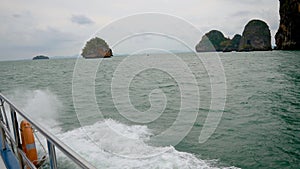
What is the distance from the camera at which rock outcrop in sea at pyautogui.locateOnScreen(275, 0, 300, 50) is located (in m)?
48.8

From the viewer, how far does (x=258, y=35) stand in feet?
260

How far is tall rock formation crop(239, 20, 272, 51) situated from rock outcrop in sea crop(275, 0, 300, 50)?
23704 mm

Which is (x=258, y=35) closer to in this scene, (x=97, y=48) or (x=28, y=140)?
(x=97, y=48)

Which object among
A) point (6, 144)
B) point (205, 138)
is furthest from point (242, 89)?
point (6, 144)

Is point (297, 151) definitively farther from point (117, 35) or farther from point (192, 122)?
point (117, 35)

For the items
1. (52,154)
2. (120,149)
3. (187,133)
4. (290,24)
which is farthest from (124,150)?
(290,24)

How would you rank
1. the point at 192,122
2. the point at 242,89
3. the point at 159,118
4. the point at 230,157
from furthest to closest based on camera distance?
the point at 242,89 < the point at 159,118 < the point at 192,122 < the point at 230,157

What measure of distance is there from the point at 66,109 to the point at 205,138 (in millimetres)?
6154

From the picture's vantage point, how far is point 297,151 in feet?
17.0

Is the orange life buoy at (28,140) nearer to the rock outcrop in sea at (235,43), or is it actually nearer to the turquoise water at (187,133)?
the turquoise water at (187,133)

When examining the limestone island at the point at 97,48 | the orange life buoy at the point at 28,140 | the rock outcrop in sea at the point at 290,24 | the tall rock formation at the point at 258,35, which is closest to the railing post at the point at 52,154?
the orange life buoy at the point at 28,140

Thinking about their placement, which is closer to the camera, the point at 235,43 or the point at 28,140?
the point at 28,140

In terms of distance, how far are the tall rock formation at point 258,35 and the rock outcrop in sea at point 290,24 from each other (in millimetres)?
23704

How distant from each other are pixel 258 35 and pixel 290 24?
98.9ft
